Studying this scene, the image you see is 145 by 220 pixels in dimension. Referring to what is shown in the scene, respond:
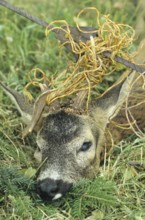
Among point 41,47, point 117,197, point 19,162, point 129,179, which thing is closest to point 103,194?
point 117,197

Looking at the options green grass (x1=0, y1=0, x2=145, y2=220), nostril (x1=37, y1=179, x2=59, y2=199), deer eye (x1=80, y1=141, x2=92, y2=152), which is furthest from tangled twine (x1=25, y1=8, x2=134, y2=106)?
nostril (x1=37, y1=179, x2=59, y2=199)

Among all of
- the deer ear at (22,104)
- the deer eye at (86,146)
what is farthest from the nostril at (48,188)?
the deer ear at (22,104)

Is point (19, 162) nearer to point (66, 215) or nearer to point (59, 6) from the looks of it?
point (66, 215)

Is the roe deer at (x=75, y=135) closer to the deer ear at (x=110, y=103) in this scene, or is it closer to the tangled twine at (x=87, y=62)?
the deer ear at (x=110, y=103)

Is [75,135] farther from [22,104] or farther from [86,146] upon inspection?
[22,104]

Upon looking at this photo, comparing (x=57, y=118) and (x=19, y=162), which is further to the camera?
(x=19, y=162)

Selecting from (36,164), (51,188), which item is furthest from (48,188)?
(36,164)

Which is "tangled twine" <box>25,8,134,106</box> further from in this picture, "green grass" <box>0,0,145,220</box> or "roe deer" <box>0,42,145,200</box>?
"green grass" <box>0,0,145,220</box>
